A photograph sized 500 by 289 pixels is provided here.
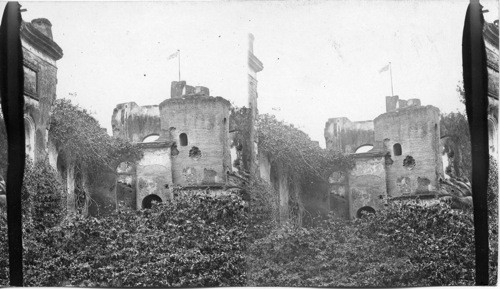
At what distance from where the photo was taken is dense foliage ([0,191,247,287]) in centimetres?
555

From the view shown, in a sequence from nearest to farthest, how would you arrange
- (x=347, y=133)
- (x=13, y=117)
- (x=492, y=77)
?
(x=13, y=117) < (x=492, y=77) < (x=347, y=133)

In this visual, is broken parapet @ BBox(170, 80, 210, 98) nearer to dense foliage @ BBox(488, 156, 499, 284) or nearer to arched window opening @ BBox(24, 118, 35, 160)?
arched window opening @ BBox(24, 118, 35, 160)

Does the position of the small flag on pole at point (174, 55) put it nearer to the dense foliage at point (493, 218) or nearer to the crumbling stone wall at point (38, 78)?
the crumbling stone wall at point (38, 78)

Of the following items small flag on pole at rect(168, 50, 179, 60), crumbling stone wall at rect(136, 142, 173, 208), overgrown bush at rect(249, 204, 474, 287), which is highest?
small flag on pole at rect(168, 50, 179, 60)

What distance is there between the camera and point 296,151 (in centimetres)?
577

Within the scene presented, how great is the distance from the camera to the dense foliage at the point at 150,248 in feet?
18.2

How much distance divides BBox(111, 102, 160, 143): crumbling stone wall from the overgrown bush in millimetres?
987

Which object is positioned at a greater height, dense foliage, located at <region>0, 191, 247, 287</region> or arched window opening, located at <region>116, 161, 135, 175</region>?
arched window opening, located at <region>116, 161, 135, 175</region>

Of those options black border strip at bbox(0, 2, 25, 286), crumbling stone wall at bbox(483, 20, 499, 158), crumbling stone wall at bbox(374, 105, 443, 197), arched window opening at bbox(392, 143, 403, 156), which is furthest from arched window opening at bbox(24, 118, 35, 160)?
crumbling stone wall at bbox(483, 20, 499, 158)

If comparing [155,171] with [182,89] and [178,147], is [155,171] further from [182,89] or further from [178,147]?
[182,89]

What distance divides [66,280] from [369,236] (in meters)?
1.89

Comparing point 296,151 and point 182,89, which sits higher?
point 182,89

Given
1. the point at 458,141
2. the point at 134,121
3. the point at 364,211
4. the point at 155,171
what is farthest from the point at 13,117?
the point at 458,141

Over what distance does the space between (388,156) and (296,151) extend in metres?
0.58
